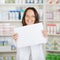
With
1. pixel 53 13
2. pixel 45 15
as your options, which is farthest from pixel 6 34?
pixel 53 13

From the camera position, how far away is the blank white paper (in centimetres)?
220

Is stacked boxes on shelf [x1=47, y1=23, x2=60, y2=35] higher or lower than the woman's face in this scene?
lower

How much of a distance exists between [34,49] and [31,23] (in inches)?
13.4

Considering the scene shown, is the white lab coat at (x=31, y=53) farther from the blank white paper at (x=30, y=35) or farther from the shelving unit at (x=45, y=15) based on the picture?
the shelving unit at (x=45, y=15)

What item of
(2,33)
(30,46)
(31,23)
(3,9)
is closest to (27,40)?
(30,46)

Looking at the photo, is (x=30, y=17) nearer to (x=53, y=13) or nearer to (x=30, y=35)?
(x=30, y=35)

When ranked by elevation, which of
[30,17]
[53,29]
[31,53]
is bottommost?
[31,53]

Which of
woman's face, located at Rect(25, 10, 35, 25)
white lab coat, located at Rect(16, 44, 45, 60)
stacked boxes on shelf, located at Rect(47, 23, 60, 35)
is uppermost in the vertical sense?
woman's face, located at Rect(25, 10, 35, 25)

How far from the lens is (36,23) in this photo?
229 centimetres

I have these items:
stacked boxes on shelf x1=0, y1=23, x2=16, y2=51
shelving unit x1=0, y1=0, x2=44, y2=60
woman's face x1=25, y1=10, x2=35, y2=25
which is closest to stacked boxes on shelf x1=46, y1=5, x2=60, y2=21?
shelving unit x1=0, y1=0, x2=44, y2=60

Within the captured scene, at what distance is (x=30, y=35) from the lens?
2.25m

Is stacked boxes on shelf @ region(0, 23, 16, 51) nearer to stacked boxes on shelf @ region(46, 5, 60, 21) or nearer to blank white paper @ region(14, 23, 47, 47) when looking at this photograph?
stacked boxes on shelf @ region(46, 5, 60, 21)

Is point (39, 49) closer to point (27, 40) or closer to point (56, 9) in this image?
point (27, 40)

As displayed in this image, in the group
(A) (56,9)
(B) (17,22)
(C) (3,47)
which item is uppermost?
(A) (56,9)
